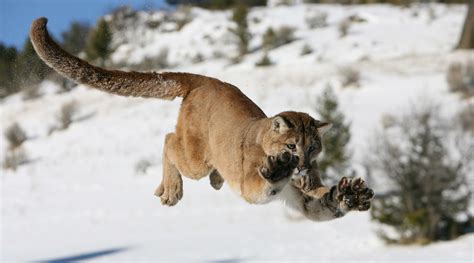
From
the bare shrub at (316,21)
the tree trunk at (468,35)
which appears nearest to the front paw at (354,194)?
the tree trunk at (468,35)

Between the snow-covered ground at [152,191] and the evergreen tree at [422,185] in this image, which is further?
the evergreen tree at [422,185]

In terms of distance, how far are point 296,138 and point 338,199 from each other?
72 centimetres

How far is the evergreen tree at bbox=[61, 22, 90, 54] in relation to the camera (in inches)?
644

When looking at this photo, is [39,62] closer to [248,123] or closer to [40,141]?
[248,123]

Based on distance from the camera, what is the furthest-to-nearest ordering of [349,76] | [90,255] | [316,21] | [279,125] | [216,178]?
[316,21], [349,76], [90,255], [216,178], [279,125]

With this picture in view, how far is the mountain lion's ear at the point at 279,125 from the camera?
27.3 feet

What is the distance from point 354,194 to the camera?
826 centimetres

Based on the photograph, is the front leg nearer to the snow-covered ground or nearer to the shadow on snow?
the snow-covered ground

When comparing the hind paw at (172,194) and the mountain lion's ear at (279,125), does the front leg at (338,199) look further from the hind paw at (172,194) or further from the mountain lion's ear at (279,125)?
the hind paw at (172,194)

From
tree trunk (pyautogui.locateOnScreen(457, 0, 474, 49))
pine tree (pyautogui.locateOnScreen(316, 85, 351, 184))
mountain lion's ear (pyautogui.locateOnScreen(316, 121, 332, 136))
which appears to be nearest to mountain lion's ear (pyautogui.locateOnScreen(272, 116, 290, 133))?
mountain lion's ear (pyautogui.locateOnScreen(316, 121, 332, 136))

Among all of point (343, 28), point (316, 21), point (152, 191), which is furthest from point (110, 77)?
point (316, 21)

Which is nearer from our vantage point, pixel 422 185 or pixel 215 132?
pixel 215 132

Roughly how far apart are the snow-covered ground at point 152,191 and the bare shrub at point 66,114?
0.45 m

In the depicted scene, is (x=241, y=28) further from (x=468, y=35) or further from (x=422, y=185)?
(x=422, y=185)
